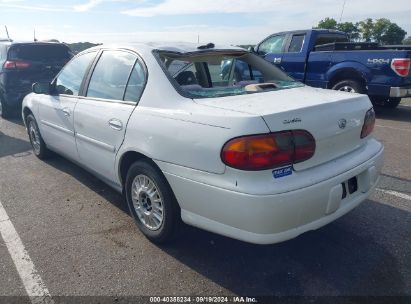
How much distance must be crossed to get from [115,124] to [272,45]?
787 centimetres

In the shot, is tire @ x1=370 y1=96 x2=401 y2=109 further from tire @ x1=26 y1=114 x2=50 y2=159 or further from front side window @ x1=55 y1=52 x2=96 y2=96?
tire @ x1=26 y1=114 x2=50 y2=159

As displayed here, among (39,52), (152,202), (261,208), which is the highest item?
(39,52)

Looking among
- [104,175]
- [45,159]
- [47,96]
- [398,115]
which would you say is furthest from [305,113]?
[398,115]

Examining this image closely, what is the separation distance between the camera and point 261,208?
6.84 feet

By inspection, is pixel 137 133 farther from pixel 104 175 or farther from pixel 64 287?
pixel 64 287

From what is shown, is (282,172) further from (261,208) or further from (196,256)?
(196,256)

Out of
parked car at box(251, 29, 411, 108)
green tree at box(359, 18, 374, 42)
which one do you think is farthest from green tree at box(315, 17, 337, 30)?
parked car at box(251, 29, 411, 108)

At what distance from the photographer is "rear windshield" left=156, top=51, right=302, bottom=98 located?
9.27ft

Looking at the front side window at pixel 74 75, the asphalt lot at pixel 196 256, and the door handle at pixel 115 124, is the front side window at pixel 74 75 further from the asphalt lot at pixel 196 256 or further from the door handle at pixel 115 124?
the asphalt lot at pixel 196 256

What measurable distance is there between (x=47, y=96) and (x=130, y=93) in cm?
199

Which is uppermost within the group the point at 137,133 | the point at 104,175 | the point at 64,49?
the point at 64,49

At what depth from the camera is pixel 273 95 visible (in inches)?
108

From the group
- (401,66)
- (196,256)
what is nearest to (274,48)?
(401,66)

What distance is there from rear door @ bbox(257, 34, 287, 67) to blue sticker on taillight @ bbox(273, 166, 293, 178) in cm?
776
